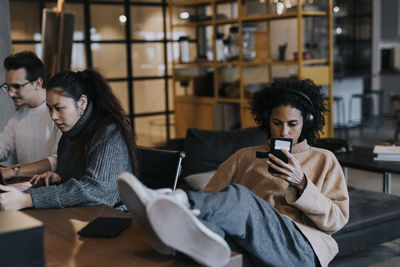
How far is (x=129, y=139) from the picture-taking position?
2107 millimetres

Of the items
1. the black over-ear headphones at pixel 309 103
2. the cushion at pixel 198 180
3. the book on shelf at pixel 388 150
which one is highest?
the black over-ear headphones at pixel 309 103

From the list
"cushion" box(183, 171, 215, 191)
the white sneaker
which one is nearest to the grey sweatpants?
the white sneaker

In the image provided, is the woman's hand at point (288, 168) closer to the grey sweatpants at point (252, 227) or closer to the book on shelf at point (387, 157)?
the grey sweatpants at point (252, 227)

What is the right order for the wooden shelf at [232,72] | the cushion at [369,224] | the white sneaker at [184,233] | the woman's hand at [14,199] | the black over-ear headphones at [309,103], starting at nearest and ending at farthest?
the white sneaker at [184,233], the woman's hand at [14,199], the black over-ear headphones at [309,103], the cushion at [369,224], the wooden shelf at [232,72]

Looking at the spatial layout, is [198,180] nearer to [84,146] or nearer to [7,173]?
[7,173]

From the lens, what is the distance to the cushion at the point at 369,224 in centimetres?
299

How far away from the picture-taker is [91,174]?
196cm

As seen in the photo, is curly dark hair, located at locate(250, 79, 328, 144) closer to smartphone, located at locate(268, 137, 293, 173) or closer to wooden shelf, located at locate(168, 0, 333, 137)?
smartphone, located at locate(268, 137, 293, 173)

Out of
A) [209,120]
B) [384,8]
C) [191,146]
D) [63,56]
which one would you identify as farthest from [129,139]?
[384,8]

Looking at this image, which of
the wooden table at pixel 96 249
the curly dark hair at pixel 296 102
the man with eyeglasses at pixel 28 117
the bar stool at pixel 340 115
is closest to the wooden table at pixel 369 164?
the curly dark hair at pixel 296 102

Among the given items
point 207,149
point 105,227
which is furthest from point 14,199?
point 207,149

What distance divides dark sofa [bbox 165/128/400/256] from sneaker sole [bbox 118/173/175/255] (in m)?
1.84

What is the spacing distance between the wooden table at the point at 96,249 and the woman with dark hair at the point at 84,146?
19cm

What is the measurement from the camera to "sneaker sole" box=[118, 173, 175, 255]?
1297 millimetres
